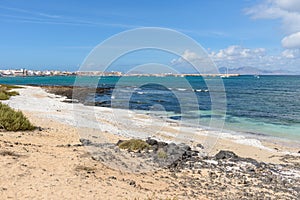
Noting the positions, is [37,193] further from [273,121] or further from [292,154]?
[273,121]

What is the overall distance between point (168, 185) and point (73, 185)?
103 inches

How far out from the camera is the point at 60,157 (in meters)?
10.2

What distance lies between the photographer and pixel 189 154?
40.5ft

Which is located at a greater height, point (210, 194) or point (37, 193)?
point (37, 193)

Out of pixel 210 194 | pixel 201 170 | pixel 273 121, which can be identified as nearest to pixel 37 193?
pixel 210 194

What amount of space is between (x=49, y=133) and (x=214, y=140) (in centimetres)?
908

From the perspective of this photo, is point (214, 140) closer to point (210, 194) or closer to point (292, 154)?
point (292, 154)

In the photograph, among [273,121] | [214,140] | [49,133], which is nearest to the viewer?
[49,133]

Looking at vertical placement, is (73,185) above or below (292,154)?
above

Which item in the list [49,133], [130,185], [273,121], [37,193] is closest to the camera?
[37,193]

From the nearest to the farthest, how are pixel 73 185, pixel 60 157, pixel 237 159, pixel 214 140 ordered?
1. pixel 73 185
2. pixel 60 157
3. pixel 237 159
4. pixel 214 140

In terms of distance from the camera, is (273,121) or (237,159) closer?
(237,159)

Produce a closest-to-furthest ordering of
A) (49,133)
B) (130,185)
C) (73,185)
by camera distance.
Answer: (73,185), (130,185), (49,133)

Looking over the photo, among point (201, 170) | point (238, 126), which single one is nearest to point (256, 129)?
point (238, 126)
